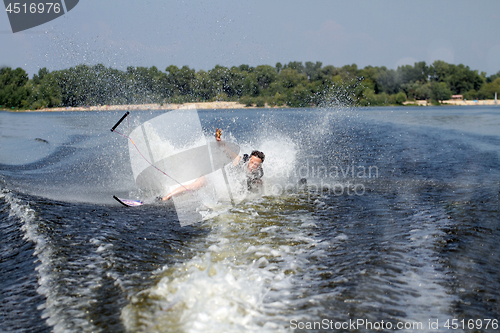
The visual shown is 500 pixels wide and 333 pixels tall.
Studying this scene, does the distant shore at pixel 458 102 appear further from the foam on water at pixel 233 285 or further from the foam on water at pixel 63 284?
the foam on water at pixel 63 284

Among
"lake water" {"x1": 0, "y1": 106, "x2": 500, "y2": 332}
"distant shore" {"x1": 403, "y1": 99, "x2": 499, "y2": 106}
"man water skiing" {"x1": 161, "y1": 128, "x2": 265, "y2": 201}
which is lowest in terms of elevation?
"lake water" {"x1": 0, "y1": 106, "x2": 500, "y2": 332}

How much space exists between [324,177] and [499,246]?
7142 mm

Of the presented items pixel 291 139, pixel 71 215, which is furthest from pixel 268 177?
pixel 291 139

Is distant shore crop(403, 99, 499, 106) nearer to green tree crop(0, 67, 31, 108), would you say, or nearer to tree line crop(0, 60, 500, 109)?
tree line crop(0, 60, 500, 109)

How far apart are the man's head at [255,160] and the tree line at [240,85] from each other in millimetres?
10563

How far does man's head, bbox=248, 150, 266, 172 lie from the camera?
368 inches

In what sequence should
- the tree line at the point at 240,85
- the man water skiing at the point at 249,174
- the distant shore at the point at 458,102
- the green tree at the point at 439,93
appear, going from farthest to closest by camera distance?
the green tree at the point at 439,93 < the distant shore at the point at 458,102 < the tree line at the point at 240,85 < the man water skiing at the point at 249,174

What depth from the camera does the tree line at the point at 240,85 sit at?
2334 centimetres

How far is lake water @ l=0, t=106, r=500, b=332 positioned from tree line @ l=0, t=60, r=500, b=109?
485 inches

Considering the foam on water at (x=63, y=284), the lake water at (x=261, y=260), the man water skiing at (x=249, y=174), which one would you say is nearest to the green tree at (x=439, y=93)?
the lake water at (x=261, y=260)

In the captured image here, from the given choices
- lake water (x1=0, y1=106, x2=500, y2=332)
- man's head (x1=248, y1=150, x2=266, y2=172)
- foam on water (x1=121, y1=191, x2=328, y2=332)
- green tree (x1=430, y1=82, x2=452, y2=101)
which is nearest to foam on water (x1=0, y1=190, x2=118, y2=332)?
lake water (x1=0, y1=106, x2=500, y2=332)

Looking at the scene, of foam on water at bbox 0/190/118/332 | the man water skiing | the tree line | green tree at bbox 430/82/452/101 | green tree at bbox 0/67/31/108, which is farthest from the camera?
green tree at bbox 430/82/452/101

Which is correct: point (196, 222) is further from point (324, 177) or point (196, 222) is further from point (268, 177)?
point (324, 177)

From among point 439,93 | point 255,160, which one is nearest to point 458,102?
point 439,93
